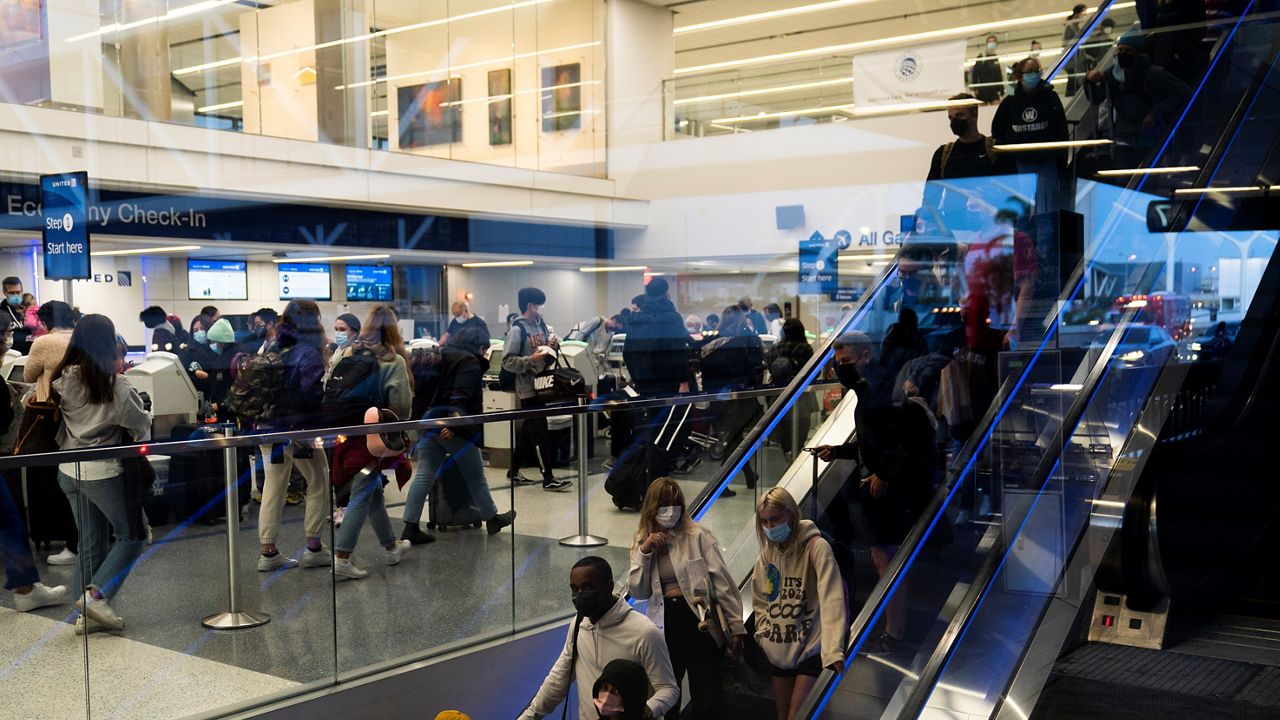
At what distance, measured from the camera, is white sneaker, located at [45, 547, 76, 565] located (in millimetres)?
4035

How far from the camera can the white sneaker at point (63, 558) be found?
4.04 m

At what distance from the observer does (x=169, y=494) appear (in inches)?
174

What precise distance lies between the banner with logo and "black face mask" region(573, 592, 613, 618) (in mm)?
6723

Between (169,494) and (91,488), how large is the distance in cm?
33

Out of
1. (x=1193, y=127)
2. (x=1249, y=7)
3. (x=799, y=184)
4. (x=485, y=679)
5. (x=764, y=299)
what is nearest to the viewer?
(x=485, y=679)

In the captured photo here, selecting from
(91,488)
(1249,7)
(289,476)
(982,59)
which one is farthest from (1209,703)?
(982,59)

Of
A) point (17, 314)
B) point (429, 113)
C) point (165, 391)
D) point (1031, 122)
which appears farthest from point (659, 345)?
point (429, 113)

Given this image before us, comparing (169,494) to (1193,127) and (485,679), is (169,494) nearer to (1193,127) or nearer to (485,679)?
(485,679)

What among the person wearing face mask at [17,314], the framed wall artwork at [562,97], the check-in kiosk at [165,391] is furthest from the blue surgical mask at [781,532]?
the framed wall artwork at [562,97]

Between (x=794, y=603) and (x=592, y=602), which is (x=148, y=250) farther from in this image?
(x=794, y=603)

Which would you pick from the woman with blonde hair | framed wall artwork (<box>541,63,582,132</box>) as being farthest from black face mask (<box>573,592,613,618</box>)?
framed wall artwork (<box>541,63,582,132</box>)

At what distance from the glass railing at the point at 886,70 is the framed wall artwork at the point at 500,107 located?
7.18ft

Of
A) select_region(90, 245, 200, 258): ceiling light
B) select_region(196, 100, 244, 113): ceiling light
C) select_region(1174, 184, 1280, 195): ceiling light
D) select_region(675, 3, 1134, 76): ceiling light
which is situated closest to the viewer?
select_region(1174, 184, 1280, 195): ceiling light

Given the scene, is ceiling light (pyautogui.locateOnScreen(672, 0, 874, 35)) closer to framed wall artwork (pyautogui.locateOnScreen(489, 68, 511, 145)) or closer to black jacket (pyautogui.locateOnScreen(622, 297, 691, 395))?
framed wall artwork (pyautogui.locateOnScreen(489, 68, 511, 145))
